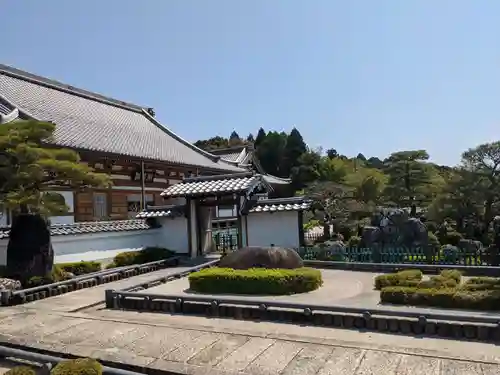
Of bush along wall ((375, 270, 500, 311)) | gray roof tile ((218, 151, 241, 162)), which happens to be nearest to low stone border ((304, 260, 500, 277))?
bush along wall ((375, 270, 500, 311))

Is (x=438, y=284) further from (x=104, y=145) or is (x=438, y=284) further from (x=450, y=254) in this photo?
(x=104, y=145)

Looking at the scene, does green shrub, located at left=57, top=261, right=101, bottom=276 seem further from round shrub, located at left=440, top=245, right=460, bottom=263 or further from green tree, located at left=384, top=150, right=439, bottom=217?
green tree, located at left=384, top=150, right=439, bottom=217

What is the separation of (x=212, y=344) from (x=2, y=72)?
76.3 ft

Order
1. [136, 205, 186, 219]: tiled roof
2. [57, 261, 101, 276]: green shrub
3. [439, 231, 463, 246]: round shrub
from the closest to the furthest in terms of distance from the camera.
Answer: [57, 261, 101, 276]: green shrub
[136, 205, 186, 219]: tiled roof
[439, 231, 463, 246]: round shrub

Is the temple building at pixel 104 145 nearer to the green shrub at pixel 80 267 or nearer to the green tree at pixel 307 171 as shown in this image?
the green shrub at pixel 80 267

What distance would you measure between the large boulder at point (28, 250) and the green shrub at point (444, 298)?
31.4ft

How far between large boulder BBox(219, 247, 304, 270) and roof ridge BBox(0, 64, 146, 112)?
19257mm

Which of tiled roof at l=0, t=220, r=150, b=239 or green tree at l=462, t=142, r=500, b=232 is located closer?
tiled roof at l=0, t=220, r=150, b=239

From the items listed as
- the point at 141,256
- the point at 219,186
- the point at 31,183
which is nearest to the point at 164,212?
the point at 141,256

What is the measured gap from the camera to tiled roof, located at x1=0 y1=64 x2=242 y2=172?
21266mm

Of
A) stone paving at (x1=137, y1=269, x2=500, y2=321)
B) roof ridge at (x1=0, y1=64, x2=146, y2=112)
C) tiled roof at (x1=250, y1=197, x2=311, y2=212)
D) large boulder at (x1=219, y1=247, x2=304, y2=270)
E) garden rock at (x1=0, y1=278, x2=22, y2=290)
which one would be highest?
roof ridge at (x1=0, y1=64, x2=146, y2=112)

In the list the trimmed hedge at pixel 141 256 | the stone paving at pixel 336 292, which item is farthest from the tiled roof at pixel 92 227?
the stone paving at pixel 336 292

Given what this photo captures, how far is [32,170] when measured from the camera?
1139cm

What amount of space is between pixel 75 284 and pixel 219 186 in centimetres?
663
